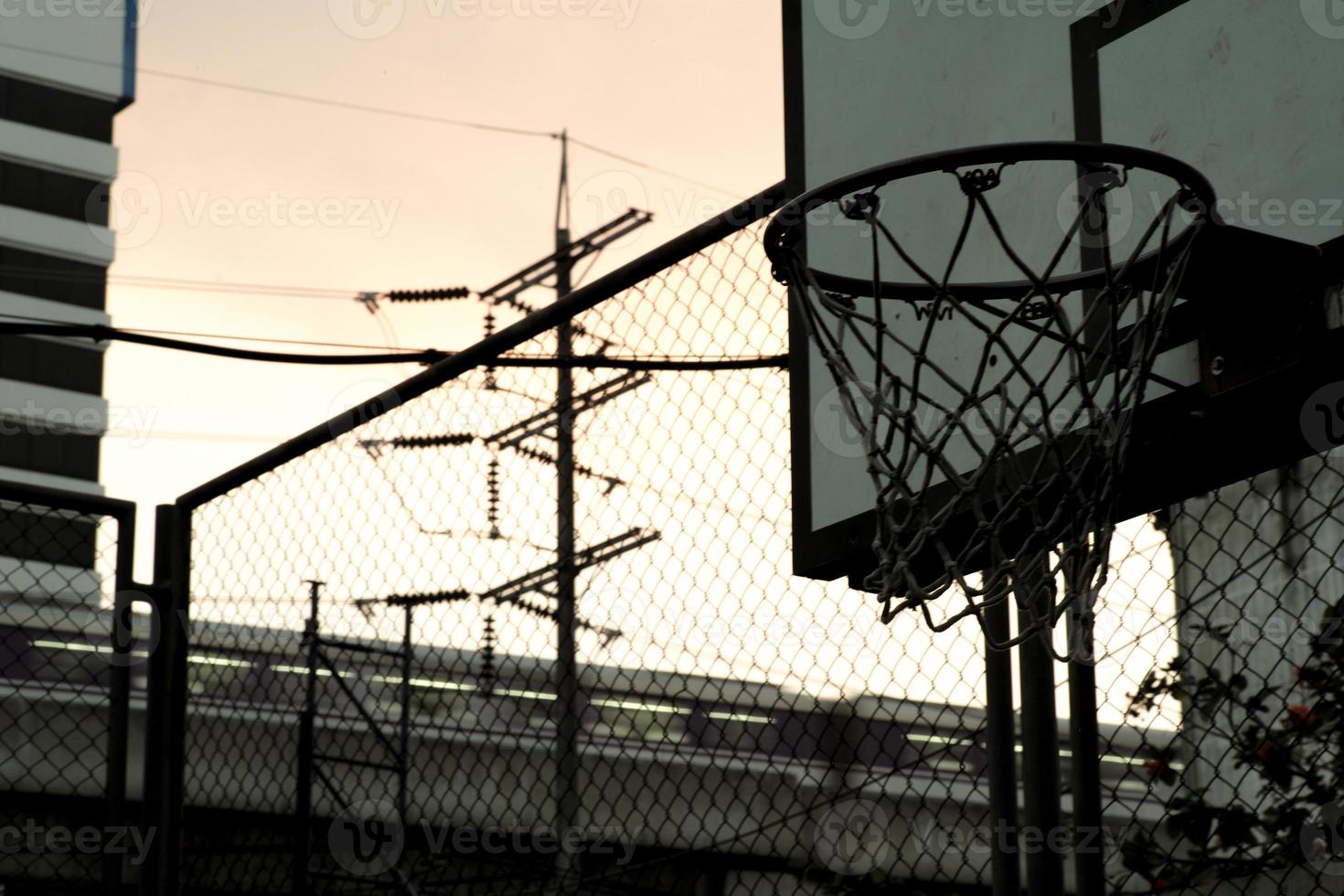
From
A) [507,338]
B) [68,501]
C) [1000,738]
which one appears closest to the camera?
[1000,738]

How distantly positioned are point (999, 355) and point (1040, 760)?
929 mm

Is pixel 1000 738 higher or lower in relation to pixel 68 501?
lower

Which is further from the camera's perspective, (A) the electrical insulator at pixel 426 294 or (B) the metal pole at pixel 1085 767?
(A) the electrical insulator at pixel 426 294

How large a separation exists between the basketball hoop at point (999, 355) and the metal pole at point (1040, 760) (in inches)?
4.7

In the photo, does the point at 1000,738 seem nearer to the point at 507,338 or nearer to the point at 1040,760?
the point at 1040,760

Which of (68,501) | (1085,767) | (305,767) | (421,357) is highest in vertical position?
(421,357)

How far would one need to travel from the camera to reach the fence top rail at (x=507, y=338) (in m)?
4.59

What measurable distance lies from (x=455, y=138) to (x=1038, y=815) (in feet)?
88.1

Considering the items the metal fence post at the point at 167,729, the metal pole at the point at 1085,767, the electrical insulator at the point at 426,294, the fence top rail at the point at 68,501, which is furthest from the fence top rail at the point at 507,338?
the electrical insulator at the point at 426,294

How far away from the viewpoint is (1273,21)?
11.4 feet

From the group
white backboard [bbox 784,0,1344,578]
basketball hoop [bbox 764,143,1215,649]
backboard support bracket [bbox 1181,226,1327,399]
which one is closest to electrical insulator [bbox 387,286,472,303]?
white backboard [bbox 784,0,1344,578]

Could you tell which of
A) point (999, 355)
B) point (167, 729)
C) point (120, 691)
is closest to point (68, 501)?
point (120, 691)

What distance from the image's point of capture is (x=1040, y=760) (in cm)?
371

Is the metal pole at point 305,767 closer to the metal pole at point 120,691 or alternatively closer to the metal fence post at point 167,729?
the metal fence post at point 167,729
